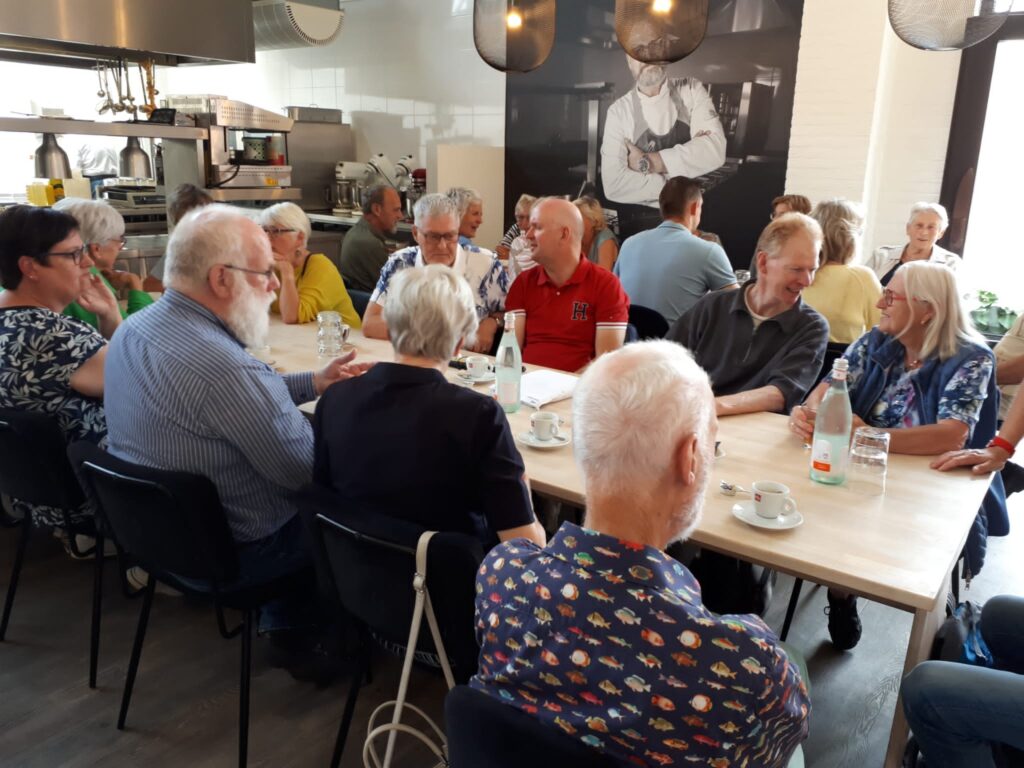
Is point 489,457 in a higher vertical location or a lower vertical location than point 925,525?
higher

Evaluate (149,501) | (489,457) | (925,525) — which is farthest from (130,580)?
(925,525)

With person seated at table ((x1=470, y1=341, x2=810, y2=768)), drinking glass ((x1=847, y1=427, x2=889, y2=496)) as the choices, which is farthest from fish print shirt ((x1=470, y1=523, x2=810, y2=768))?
drinking glass ((x1=847, y1=427, x2=889, y2=496))

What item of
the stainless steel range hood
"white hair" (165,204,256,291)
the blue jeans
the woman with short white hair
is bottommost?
the blue jeans

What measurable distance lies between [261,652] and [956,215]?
4660mm

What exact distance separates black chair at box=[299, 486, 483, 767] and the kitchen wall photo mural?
175 inches

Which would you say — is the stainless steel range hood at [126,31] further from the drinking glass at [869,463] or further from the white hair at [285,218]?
the drinking glass at [869,463]

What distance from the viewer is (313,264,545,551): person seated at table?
1.63 m

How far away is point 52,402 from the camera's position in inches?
92.8

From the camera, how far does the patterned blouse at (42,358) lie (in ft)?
7.49

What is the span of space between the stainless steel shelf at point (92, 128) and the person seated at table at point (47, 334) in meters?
2.25

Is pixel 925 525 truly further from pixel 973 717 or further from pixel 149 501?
pixel 149 501

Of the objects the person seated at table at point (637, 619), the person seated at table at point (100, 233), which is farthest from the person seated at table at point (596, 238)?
the person seated at table at point (637, 619)

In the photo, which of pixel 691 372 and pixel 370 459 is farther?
pixel 370 459

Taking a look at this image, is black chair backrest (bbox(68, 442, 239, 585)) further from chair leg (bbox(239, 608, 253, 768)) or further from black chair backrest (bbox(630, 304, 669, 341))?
black chair backrest (bbox(630, 304, 669, 341))
